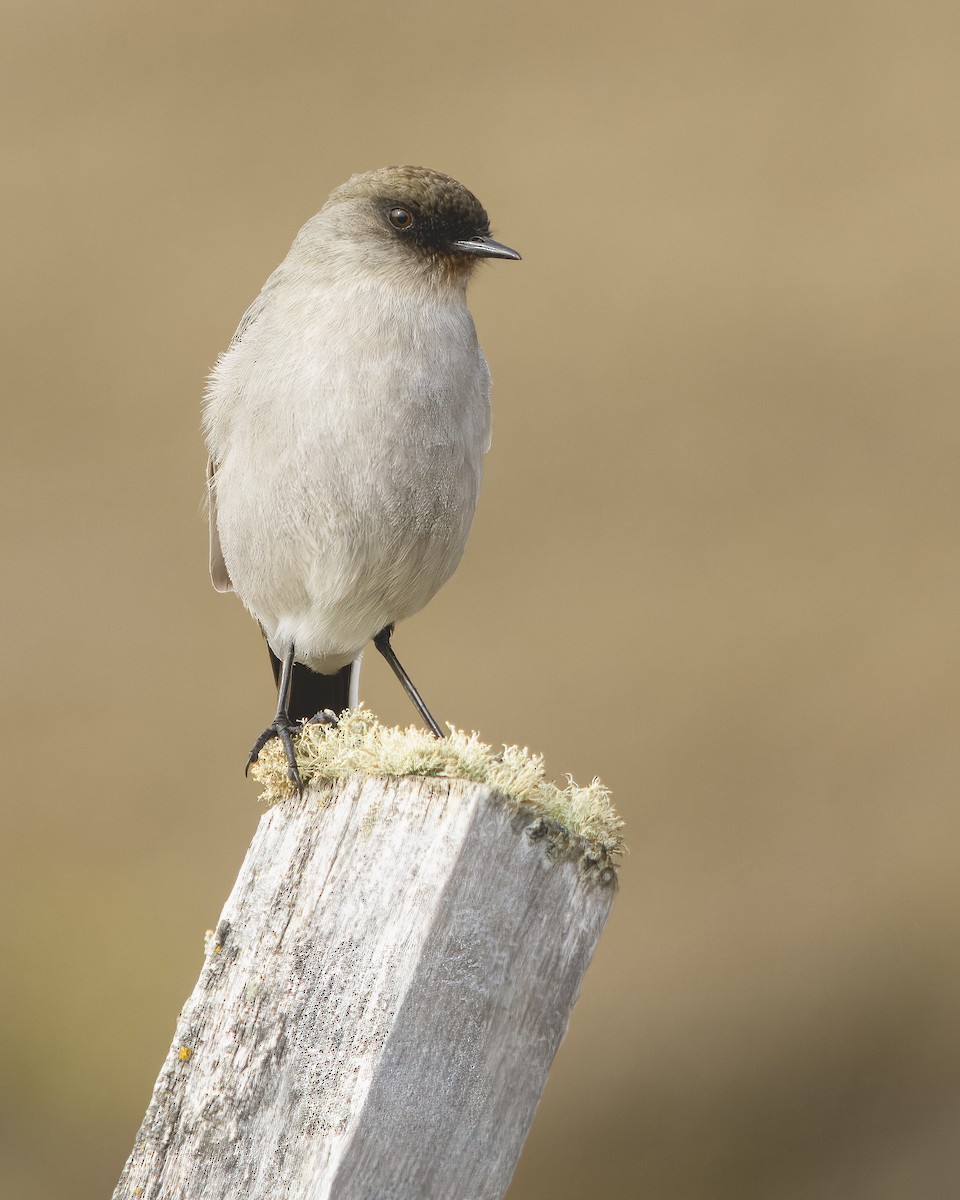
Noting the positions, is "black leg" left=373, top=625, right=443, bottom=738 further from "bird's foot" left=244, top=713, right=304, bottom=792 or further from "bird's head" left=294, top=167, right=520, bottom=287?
"bird's head" left=294, top=167, right=520, bottom=287

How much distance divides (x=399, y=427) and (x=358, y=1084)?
5.68 feet

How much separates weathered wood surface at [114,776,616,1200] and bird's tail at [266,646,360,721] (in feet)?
6.91

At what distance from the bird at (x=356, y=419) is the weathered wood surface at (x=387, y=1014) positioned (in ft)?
3.37

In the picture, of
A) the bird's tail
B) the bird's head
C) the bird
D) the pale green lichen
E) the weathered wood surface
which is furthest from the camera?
the bird's tail

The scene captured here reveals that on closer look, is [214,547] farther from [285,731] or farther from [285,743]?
[285,743]

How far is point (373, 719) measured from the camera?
229 cm

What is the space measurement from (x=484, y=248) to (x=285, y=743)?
1592 mm

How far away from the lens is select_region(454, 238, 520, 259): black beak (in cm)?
336

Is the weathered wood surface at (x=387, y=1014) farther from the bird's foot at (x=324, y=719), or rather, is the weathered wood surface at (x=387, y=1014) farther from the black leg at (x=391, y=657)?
the black leg at (x=391, y=657)

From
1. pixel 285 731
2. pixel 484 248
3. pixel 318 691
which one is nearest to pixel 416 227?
pixel 484 248

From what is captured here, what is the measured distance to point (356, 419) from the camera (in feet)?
9.91

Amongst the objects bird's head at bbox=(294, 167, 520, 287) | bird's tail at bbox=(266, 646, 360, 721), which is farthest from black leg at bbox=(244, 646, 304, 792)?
bird's head at bbox=(294, 167, 520, 287)

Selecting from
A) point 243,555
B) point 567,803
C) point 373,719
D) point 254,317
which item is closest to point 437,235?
point 254,317

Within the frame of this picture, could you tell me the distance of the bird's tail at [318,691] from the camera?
3.95 metres
